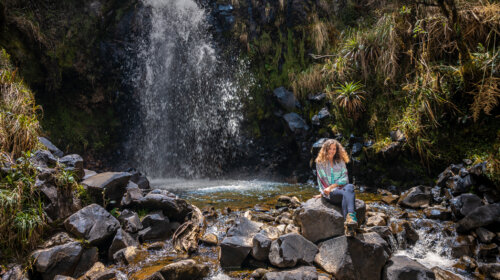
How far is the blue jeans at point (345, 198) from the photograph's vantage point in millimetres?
3309

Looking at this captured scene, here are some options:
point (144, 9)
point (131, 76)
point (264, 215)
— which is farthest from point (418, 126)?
point (144, 9)

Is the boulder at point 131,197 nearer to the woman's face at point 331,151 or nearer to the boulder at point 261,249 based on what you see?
the boulder at point 261,249

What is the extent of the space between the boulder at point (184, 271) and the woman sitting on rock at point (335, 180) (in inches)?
69.5

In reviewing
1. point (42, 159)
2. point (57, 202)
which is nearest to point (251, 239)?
point (57, 202)

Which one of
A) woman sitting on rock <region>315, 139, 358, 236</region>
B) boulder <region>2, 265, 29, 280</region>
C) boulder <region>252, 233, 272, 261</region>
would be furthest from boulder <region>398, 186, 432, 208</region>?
boulder <region>2, 265, 29, 280</region>

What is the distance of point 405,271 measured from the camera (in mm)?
2730

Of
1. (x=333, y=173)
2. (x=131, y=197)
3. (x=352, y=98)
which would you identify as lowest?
(x=131, y=197)

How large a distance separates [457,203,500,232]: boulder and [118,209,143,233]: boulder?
471 centimetres

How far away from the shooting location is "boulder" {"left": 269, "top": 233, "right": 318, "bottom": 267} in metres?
2.91

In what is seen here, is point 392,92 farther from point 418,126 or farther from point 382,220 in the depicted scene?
point 382,220

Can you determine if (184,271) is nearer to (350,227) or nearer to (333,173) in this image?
(350,227)

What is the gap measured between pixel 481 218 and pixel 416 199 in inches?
53.2

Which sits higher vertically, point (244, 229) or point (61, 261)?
point (244, 229)

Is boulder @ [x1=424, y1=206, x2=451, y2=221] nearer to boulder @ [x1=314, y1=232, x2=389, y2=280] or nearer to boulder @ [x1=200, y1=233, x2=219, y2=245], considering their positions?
boulder @ [x1=314, y1=232, x2=389, y2=280]
